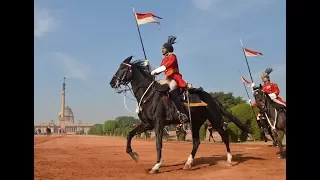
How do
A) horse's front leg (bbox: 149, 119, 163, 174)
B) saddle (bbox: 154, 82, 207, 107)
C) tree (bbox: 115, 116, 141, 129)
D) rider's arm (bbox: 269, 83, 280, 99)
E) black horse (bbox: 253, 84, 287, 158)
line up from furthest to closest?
tree (bbox: 115, 116, 141, 129) < rider's arm (bbox: 269, 83, 280, 99) < black horse (bbox: 253, 84, 287, 158) < saddle (bbox: 154, 82, 207, 107) < horse's front leg (bbox: 149, 119, 163, 174)

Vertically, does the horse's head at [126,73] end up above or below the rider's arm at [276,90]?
above

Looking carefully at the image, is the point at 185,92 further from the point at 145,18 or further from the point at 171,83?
the point at 145,18

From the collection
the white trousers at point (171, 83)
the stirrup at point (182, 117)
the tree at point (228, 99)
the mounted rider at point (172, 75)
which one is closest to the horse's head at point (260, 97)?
the mounted rider at point (172, 75)

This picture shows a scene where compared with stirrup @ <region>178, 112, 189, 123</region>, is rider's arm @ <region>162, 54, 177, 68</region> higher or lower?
higher

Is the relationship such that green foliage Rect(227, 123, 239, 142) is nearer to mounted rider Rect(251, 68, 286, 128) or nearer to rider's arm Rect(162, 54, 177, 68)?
mounted rider Rect(251, 68, 286, 128)

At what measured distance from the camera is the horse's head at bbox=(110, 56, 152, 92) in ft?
30.0

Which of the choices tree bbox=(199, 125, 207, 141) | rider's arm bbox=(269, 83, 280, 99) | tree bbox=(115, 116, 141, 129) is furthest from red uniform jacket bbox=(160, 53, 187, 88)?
tree bbox=(115, 116, 141, 129)

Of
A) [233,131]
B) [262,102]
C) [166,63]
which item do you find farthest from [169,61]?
[233,131]

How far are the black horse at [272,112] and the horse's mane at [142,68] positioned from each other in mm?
4099

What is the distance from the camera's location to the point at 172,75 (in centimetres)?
915

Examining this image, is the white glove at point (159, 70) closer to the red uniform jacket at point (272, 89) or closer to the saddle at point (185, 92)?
the saddle at point (185, 92)

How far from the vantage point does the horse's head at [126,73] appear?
915cm

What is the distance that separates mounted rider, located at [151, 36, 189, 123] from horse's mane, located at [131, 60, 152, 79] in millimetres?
509
